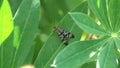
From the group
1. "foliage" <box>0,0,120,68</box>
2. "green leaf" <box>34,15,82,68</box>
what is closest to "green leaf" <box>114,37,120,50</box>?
"foliage" <box>0,0,120,68</box>

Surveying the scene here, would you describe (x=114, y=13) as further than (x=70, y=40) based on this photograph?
No

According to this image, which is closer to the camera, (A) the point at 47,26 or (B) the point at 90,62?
(B) the point at 90,62

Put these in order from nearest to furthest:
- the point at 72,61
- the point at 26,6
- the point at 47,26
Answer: the point at 72,61
the point at 26,6
the point at 47,26

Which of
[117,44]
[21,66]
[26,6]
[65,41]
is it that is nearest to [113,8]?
[117,44]

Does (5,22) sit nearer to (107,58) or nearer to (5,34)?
(5,34)

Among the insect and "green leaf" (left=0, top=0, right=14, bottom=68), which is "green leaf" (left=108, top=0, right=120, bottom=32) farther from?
"green leaf" (left=0, top=0, right=14, bottom=68)

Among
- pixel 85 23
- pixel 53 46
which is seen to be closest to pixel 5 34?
pixel 53 46

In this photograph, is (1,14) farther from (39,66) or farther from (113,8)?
(113,8)
